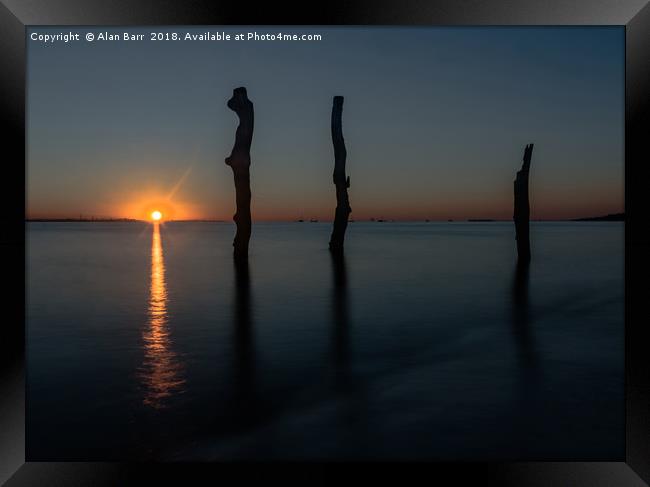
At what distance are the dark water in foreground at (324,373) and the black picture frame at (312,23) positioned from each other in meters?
Result: 0.36

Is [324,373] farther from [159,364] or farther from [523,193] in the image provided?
[523,193]

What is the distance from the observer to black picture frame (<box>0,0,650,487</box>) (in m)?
3.89

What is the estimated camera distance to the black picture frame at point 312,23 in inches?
153

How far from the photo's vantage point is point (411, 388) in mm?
5387

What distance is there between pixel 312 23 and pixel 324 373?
3214mm

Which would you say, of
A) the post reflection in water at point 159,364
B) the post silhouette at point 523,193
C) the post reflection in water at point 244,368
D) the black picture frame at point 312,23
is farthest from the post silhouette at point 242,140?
the black picture frame at point 312,23

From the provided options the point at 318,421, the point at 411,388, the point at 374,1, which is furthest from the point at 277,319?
the point at 374,1

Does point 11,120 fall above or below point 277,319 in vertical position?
above

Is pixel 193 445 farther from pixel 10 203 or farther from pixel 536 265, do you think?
pixel 536 265

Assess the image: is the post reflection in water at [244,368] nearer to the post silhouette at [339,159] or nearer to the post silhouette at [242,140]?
the post silhouette at [242,140]

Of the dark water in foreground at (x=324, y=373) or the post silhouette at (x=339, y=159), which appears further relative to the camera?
the post silhouette at (x=339, y=159)

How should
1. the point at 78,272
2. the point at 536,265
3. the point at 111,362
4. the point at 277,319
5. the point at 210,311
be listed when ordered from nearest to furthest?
the point at 111,362, the point at 277,319, the point at 210,311, the point at 78,272, the point at 536,265

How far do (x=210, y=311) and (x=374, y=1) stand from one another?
22.1 ft

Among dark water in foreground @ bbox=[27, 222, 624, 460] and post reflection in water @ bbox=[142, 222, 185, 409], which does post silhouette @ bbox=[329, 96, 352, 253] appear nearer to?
dark water in foreground @ bbox=[27, 222, 624, 460]
